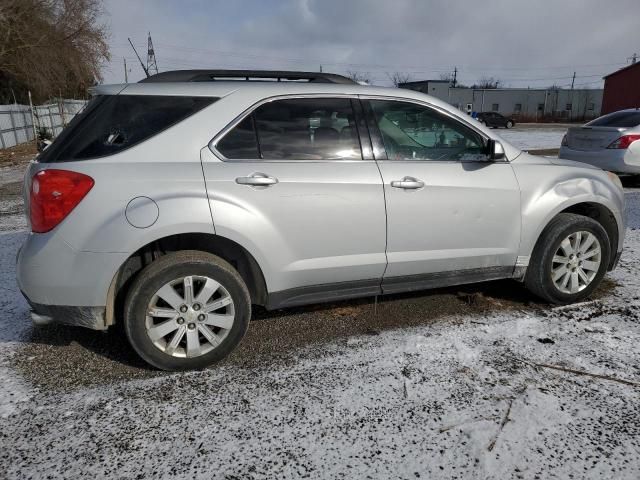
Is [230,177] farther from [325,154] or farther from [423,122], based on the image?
[423,122]

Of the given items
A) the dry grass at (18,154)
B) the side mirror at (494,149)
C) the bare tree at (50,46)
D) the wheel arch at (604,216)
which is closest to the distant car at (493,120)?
the bare tree at (50,46)

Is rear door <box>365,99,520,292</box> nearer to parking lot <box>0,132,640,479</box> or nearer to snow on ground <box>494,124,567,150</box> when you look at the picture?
parking lot <box>0,132,640,479</box>

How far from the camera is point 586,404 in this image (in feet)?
8.32

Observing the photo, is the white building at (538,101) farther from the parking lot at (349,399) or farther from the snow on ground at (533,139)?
the parking lot at (349,399)

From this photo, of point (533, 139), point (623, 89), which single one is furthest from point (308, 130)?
point (623, 89)

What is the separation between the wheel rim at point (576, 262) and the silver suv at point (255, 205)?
0.10 m

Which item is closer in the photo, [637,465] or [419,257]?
[637,465]

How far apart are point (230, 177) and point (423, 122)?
1.54 m

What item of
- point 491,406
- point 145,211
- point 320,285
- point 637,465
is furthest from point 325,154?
point 637,465

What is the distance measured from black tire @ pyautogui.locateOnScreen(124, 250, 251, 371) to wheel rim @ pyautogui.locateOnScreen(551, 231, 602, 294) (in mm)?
2458

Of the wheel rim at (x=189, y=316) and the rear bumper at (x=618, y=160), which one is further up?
the rear bumper at (x=618, y=160)

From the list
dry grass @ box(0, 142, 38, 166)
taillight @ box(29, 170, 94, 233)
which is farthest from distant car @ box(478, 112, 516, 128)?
taillight @ box(29, 170, 94, 233)

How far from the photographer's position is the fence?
61.6ft

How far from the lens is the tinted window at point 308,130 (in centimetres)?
296
